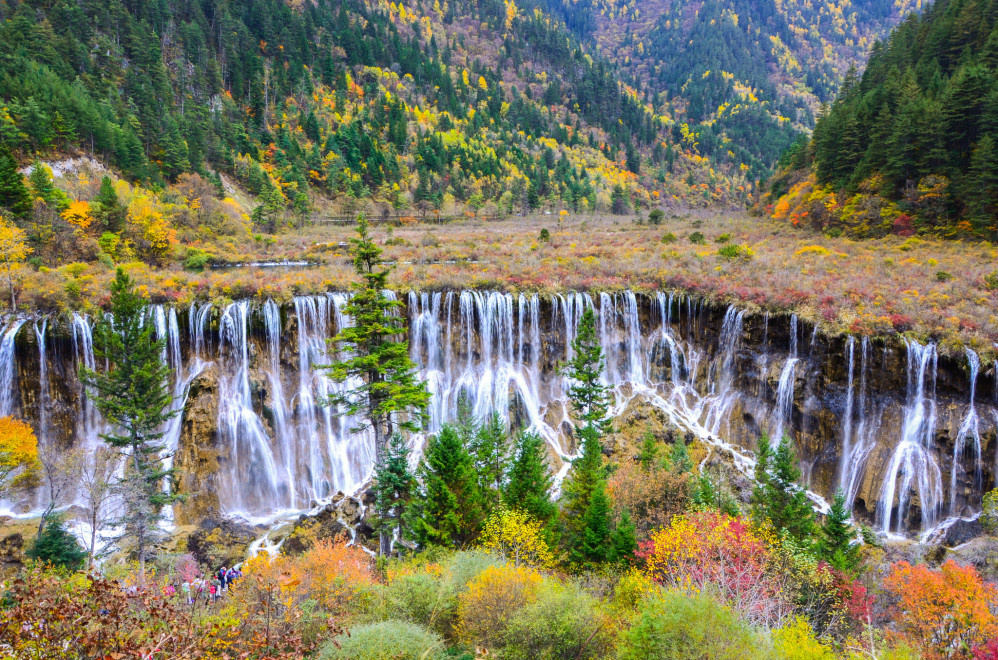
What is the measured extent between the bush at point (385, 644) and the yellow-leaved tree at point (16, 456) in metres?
23.3

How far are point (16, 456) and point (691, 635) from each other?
31752mm

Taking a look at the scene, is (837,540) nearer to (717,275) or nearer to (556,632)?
A: (556,632)

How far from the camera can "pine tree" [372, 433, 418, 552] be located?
22031 mm

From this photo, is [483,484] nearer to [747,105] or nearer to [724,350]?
[724,350]

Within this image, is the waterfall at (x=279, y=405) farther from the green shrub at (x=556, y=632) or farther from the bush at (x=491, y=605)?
the green shrub at (x=556, y=632)

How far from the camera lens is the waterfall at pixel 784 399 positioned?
3085cm

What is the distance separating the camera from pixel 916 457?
1027 inches

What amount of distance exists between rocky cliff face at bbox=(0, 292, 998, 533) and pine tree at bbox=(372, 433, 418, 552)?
1023cm

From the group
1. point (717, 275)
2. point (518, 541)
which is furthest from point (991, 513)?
point (717, 275)

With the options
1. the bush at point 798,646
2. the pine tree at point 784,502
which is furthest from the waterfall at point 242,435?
the bush at point 798,646

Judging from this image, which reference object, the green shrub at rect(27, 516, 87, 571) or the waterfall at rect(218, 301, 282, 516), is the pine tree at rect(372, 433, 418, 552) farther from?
the green shrub at rect(27, 516, 87, 571)

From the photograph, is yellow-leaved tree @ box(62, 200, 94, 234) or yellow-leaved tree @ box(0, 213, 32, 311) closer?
yellow-leaved tree @ box(0, 213, 32, 311)

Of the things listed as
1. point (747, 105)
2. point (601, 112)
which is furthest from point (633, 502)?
point (747, 105)

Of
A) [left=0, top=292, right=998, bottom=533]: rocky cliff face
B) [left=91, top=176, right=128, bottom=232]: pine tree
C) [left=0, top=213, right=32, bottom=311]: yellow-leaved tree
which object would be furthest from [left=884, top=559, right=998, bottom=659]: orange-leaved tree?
[left=91, top=176, right=128, bottom=232]: pine tree
